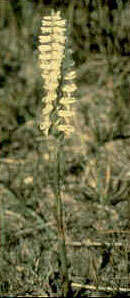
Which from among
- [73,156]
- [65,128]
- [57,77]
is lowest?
[73,156]

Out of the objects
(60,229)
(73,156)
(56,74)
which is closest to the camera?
(56,74)

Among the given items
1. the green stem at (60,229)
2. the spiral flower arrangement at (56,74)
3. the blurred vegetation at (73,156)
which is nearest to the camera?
the spiral flower arrangement at (56,74)

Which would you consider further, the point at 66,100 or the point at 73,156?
the point at 73,156

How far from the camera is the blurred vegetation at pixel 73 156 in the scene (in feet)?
3.99

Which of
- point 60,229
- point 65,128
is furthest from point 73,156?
point 65,128

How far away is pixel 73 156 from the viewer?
175 cm

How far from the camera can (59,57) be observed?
2.51 ft

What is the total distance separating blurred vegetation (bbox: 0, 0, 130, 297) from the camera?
1.22 metres

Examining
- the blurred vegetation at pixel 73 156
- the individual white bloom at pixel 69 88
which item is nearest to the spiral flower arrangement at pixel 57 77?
the individual white bloom at pixel 69 88

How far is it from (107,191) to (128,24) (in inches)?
30.9

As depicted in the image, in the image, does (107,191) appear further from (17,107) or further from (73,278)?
(17,107)

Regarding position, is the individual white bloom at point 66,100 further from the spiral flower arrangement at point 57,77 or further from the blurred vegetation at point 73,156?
the blurred vegetation at point 73,156

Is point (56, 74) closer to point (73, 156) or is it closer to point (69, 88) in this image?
point (69, 88)

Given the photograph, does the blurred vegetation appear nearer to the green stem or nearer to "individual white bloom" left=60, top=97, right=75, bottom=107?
the green stem
